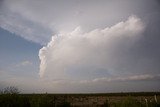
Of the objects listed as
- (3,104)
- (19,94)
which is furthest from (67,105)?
(3,104)

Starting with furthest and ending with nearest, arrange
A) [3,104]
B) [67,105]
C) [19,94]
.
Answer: [67,105] < [19,94] < [3,104]

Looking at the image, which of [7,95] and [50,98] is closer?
[7,95]

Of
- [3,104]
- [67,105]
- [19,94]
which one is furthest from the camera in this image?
[67,105]

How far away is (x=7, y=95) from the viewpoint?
83.8 ft

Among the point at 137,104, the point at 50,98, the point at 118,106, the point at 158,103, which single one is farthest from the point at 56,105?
the point at 158,103

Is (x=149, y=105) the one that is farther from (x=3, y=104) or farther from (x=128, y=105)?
(x=3, y=104)

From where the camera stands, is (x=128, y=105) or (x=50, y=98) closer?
(x=128, y=105)

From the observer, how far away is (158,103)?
25734mm

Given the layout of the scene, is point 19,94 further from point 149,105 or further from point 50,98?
point 149,105

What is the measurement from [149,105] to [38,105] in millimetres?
11487

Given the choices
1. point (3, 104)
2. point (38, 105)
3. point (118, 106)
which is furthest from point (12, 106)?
point (118, 106)

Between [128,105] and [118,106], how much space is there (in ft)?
5.00

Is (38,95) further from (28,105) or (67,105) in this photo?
(67,105)

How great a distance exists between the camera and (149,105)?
25.4 m
